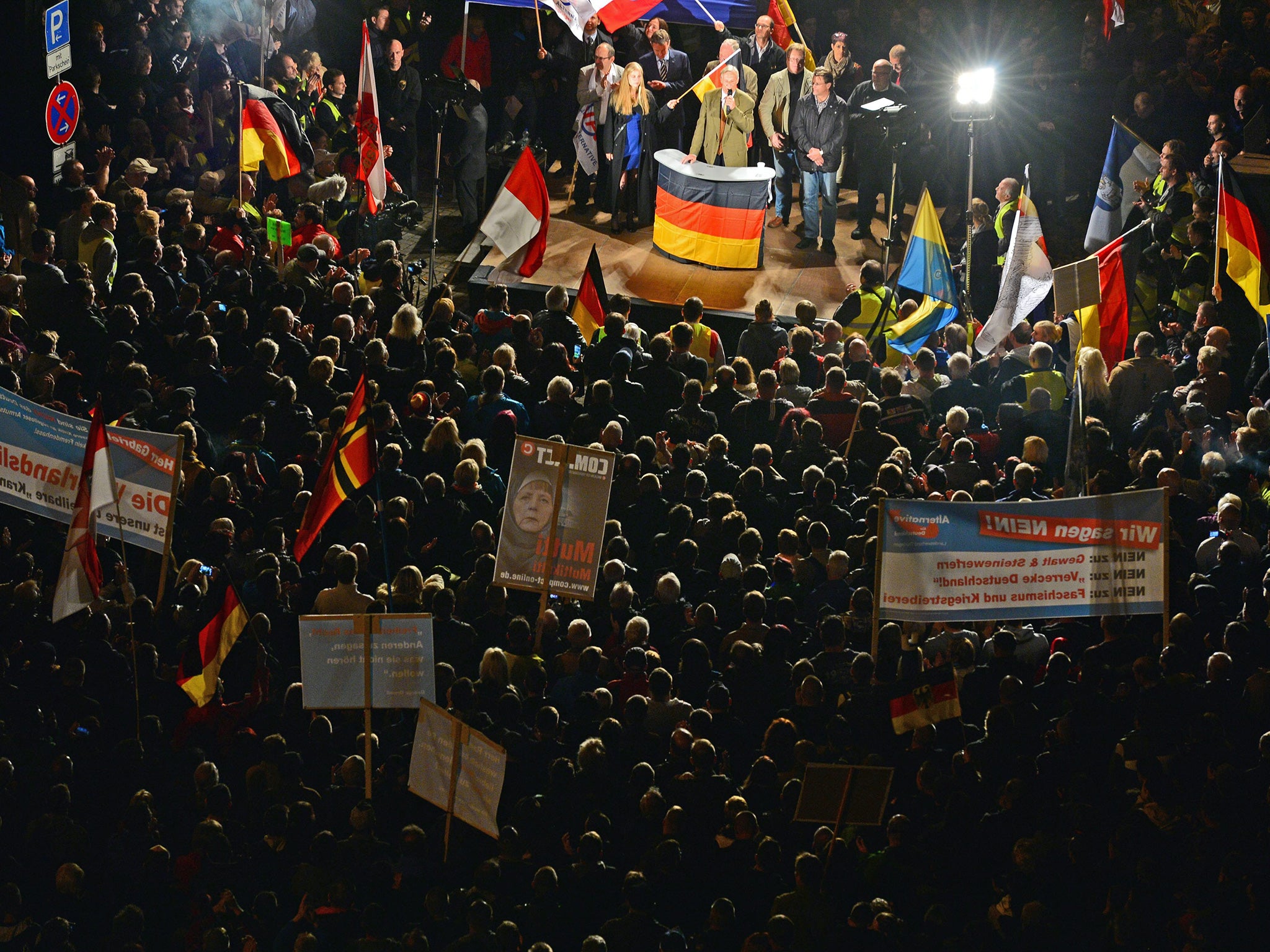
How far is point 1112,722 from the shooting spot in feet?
33.5

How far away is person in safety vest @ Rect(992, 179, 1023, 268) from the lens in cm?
1681

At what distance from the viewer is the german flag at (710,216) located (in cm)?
1828

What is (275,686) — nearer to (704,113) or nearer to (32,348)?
(32,348)

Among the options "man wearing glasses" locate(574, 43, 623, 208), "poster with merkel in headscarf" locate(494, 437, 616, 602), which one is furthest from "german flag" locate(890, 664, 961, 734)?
"man wearing glasses" locate(574, 43, 623, 208)

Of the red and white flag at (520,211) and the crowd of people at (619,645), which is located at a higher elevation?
the red and white flag at (520,211)

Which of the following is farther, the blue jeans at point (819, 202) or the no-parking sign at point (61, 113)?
the blue jeans at point (819, 202)

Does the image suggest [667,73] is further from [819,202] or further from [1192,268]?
[1192,268]

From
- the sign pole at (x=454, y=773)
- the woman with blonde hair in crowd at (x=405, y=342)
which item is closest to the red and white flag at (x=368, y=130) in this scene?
the woman with blonde hair in crowd at (x=405, y=342)

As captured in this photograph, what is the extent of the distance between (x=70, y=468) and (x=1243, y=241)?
9.11 meters

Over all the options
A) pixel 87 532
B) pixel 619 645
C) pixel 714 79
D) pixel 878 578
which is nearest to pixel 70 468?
pixel 87 532

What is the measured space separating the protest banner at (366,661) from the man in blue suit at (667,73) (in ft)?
35.8

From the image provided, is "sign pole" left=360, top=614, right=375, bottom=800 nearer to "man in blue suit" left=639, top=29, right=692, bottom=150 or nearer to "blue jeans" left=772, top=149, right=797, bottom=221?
"blue jeans" left=772, top=149, right=797, bottom=221

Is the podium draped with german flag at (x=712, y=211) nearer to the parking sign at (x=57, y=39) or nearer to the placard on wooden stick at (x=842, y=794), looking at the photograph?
the parking sign at (x=57, y=39)

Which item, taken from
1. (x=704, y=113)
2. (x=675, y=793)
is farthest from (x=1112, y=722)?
(x=704, y=113)
